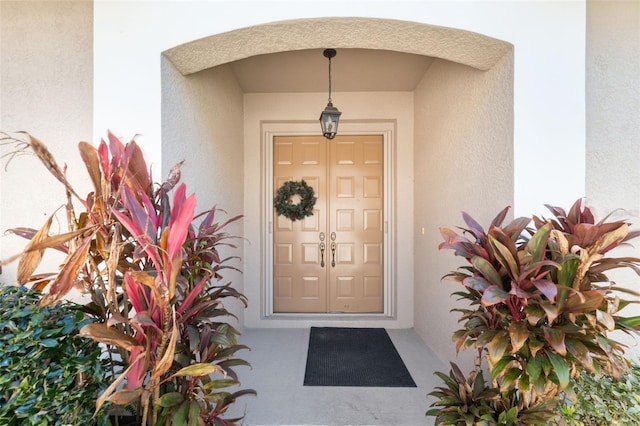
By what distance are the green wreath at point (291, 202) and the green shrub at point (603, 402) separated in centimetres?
288

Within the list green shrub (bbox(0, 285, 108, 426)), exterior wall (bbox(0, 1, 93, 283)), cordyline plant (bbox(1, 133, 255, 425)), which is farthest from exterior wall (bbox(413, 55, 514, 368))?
exterior wall (bbox(0, 1, 93, 283))

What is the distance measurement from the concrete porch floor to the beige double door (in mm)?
937

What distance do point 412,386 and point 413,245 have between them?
1709 mm

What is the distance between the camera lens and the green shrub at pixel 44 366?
1.05 meters

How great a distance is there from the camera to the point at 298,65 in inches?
121

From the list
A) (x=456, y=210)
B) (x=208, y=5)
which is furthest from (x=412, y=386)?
(x=208, y=5)

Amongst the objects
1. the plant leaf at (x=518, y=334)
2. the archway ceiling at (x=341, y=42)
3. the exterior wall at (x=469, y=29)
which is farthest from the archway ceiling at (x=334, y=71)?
the plant leaf at (x=518, y=334)

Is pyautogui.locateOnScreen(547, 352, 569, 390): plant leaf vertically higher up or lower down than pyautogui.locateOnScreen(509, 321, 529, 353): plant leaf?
lower down

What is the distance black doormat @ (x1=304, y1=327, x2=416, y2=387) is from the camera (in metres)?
2.47

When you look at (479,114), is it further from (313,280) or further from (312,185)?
(313,280)

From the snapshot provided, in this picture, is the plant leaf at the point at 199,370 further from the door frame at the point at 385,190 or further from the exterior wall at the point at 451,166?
the door frame at the point at 385,190

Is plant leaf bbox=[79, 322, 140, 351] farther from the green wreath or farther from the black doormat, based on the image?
the green wreath

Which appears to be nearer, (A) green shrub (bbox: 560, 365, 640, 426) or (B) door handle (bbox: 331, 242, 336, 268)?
(A) green shrub (bbox: 560, 365, 640, 426)

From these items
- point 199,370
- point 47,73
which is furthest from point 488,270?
point 47,73
